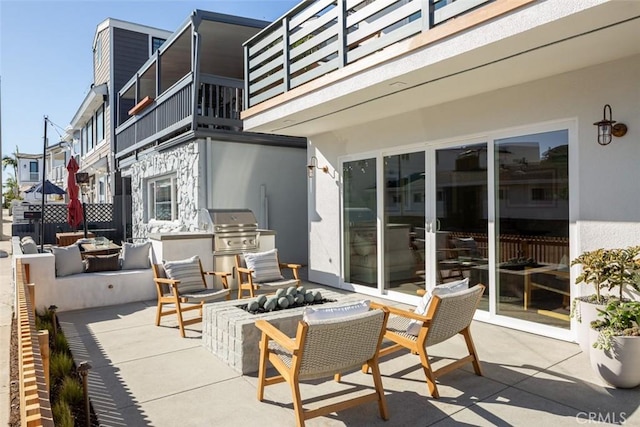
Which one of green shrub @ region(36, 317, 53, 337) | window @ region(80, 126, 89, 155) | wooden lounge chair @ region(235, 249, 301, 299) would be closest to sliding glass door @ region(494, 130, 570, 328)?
wooden lounge chair @ region(235, 249, 301, 299)

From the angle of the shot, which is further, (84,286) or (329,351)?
(84,286)

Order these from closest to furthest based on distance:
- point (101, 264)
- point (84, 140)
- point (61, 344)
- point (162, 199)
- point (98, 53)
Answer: point (61, 344) < point (101, 264) < point (162, 199) < point (98, 53) < point (84, 140)

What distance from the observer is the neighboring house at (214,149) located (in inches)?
351

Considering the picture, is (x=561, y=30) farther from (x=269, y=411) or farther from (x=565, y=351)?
(x=269, y=411)

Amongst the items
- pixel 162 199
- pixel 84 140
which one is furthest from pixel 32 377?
pixel 84 140

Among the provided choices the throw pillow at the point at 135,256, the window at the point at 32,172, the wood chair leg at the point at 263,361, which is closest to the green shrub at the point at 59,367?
the wood chair leg at the point at 263,361

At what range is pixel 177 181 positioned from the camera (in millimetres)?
10133

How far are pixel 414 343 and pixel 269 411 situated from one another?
1.25 m

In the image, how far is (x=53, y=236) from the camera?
13.9 meters

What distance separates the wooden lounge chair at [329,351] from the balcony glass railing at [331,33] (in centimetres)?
303

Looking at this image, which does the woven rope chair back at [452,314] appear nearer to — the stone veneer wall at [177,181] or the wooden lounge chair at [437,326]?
the wooden lounge chair at [437,326]

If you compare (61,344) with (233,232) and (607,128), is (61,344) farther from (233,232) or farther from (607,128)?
(607,128)

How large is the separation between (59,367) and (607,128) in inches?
225

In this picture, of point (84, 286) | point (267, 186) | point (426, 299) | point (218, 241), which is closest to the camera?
point (426, 299)
